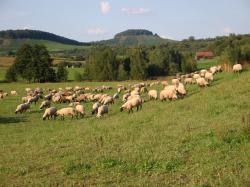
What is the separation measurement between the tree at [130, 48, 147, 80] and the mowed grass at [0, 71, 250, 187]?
6828 centimetres

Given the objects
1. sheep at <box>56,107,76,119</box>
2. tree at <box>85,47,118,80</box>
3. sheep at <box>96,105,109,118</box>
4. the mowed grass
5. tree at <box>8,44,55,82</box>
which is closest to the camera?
the mowed grass

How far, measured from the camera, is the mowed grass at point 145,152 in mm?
10922

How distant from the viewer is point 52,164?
44.7ft

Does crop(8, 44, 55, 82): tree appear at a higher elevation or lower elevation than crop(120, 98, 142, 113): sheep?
higher

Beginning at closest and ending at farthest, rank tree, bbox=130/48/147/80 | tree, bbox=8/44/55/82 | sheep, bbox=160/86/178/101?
sheep, bbox=160/86/178/101 → tree, bbox=8/44/55/82 → tree, bbox=130/48/147/80

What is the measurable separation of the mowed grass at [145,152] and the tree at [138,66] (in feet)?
224

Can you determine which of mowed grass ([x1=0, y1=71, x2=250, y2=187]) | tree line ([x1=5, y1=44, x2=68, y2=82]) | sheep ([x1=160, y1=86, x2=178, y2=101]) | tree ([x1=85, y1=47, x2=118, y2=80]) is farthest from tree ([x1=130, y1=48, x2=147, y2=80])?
mowed grass ([x1=0, y1=71, x2=250, y2=187])

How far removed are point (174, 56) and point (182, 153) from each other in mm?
95178

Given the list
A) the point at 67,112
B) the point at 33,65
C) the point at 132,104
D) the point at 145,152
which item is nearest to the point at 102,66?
the point at 33,65

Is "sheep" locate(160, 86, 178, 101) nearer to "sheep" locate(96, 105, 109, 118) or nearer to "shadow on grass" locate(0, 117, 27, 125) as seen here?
"sheep" locate(96, 105, 109, 118)

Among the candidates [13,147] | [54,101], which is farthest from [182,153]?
[54,101]

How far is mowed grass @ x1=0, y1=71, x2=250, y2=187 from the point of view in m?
10.9

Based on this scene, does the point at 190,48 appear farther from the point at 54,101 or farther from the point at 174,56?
the point at 54,101

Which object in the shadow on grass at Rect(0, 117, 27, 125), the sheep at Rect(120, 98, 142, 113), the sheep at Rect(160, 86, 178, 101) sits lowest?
the shadow on grass at Rect(0, 117, 27, 125)
